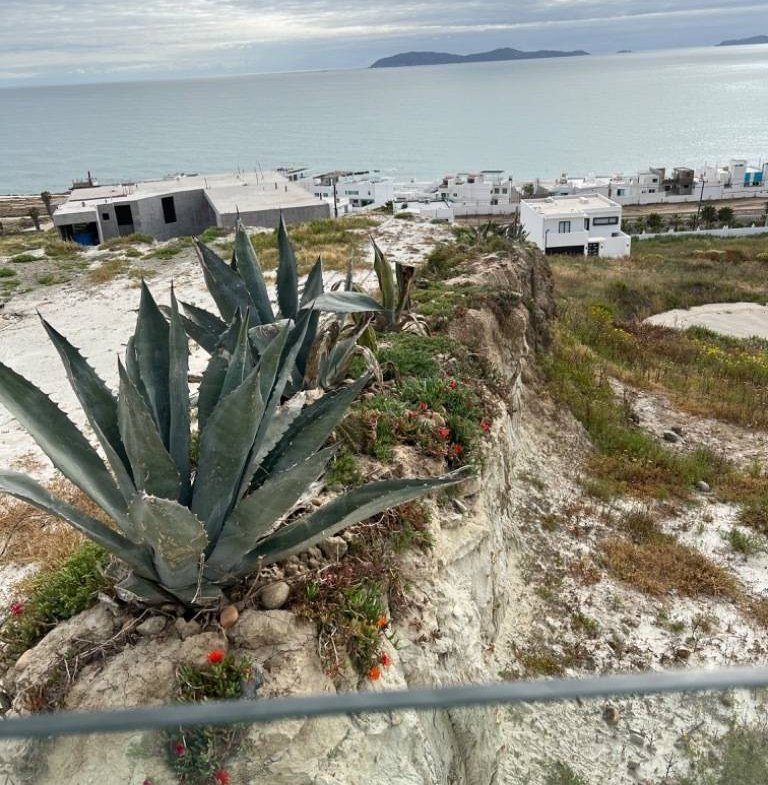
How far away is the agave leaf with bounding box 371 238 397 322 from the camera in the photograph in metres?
6.53

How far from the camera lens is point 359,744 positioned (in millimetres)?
2451

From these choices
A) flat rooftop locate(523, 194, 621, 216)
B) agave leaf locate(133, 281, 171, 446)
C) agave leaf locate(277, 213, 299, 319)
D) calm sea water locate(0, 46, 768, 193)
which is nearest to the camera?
agave leaf locate(133, 281, 171, 446)

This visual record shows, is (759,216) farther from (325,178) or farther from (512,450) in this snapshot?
(512,450)

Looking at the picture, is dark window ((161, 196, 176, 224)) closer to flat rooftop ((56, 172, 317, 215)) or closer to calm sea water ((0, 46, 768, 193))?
flat rooftop ((56, 172, 317, 215))

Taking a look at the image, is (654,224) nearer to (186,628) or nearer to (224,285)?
(224,285)

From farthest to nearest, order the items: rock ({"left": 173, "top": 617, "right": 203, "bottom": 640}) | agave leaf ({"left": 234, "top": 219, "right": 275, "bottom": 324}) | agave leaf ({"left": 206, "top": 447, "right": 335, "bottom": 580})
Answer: agave leaf ({"left": 234, "top": 219, "right": 275, "bottom": 324}) < rock ({"left": 173, "top": 617, "right": 203, "bottom": 640}) < agave leaf ({"left": 206, "top": 447, "right": 335, "bottom": 580})

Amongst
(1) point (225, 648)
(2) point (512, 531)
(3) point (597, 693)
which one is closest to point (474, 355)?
(2) point (512, 531)

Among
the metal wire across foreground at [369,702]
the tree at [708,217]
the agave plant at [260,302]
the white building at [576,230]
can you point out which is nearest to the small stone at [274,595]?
the metal wire across foreground at [369,702]

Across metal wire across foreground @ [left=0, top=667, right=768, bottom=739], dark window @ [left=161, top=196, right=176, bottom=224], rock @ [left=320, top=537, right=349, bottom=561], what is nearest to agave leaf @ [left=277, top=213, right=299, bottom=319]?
rock @ [left=320, top=537, right=349, bottom=561]

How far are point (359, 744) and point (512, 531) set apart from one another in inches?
146

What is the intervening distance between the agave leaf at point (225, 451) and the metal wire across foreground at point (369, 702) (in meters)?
1.20

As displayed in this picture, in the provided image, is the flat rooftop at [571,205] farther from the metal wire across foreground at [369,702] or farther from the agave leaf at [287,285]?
the metal wire across foreground at [369,702]

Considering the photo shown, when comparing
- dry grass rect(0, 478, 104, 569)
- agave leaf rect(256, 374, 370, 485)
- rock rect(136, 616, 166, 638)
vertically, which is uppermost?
agave leaf rect(256, 374, 370, 485)

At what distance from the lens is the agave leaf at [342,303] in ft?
13.6
